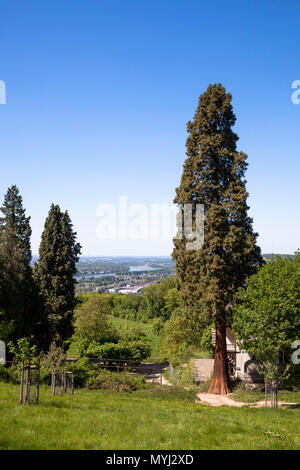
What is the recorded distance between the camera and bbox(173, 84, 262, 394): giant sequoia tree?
19.8 m

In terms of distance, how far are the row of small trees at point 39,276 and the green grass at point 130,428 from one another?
15.1 m

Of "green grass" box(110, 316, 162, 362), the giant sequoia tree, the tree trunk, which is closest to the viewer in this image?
the giant sequoia tree

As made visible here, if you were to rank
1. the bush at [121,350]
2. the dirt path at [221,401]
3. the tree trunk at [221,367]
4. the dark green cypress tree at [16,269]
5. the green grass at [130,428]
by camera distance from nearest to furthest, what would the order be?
the green grass at [130,428], the dirt path at [221,401], the tree trunk at [221,367], the dark green cypress tree at [16,269], the bush at [121,350]

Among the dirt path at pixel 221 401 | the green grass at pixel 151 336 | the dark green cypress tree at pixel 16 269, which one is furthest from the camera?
the green grass at pixel 151 336

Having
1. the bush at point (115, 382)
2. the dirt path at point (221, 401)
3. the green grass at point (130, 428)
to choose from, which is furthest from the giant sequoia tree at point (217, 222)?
the green grass at point (130, 428)

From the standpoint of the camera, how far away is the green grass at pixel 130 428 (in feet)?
25.8

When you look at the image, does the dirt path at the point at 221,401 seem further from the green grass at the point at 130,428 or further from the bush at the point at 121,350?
the bush at the point at 121,350

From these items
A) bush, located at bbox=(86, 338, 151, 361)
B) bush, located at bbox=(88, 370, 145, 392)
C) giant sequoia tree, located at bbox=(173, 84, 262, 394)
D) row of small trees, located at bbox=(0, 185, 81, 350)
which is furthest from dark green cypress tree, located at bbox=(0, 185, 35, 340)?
giant sequoia tree, located at bbox=(173, 84, 262, 394)

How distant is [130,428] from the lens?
898cm

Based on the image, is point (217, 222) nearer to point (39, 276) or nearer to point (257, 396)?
point (257, 396)

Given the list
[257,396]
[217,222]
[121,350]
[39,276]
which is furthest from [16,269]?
[257,396]

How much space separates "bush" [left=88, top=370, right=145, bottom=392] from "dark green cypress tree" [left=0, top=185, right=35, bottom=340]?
6588 millimetres

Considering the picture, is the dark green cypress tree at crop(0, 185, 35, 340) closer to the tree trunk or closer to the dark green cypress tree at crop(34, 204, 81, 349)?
the dark green cypress tree at crop(34, 204, 81, 349)
